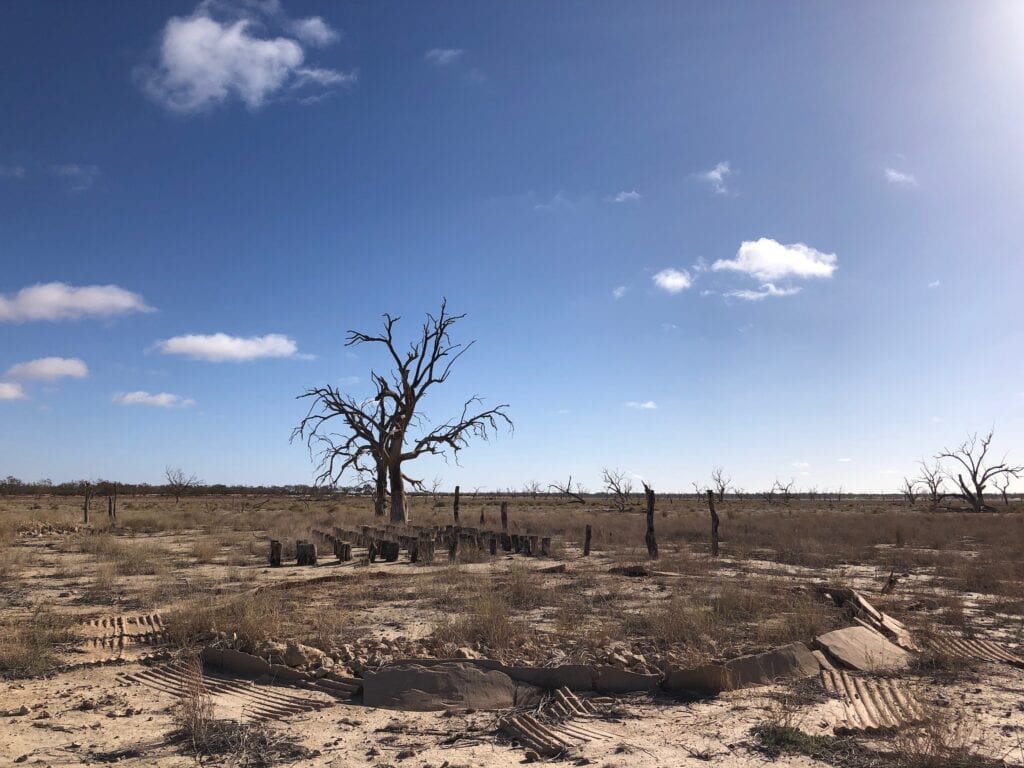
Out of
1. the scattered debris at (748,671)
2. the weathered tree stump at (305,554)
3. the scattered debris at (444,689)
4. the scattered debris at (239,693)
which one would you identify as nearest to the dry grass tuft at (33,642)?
the scattered debris at (239,693)

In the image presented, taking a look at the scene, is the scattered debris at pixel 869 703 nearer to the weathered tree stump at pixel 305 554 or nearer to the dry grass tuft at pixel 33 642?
the dry grass tuft at pixel 33 642

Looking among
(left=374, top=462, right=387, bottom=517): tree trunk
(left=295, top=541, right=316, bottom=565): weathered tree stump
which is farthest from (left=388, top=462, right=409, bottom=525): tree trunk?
(left=295, top=541, right=316, bottom=565): weathered tree stump

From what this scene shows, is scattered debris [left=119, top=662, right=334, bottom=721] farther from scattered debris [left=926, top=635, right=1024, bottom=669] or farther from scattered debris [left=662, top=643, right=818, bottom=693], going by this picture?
scattered debris [left=926, top=635, right=1024, bottom=669]

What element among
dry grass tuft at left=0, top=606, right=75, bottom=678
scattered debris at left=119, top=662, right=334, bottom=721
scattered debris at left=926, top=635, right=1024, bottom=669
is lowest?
scattered debris at left=926, top=635, right=1024, bottom=669

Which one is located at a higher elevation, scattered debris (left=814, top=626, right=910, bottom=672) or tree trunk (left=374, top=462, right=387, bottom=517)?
tree trunk (left=374, top=462, right=387, bottom=517)

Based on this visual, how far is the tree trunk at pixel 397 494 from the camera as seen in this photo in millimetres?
28969

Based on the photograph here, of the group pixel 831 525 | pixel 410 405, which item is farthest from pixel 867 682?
pixel 831 525

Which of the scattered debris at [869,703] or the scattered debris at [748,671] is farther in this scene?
the scattered debris at [748,671]

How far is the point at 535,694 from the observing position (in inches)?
250

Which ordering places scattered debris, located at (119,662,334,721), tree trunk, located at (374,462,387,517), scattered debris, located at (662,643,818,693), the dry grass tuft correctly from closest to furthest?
scattered debris, located at (119,662,334,721)
scattered debris, located at (662,643,818,693)
the dry grass tuft
tree trunk, located at (374,462,387,517)

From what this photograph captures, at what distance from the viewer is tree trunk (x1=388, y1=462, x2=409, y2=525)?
2897cm

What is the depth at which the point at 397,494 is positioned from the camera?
29.0 metres

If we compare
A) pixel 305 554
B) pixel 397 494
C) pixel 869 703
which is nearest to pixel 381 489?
pixel 397 494

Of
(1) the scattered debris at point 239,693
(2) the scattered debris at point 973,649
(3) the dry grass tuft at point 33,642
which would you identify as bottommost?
(2) the scattered debris at point 973,649
